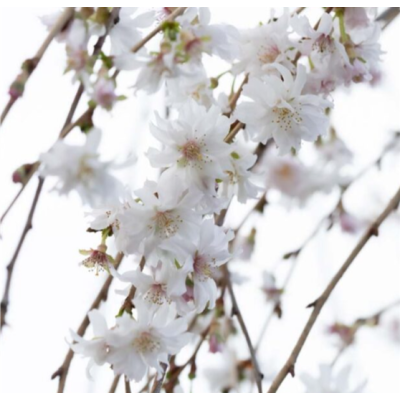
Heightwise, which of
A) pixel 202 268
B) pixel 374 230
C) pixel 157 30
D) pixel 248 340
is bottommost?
pixel 248 340

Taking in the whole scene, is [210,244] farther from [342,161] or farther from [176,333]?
[342,161]

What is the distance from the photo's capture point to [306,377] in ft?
3.95

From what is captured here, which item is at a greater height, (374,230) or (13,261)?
(374,230)

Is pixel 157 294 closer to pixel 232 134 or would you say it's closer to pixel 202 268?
pixel 202 268

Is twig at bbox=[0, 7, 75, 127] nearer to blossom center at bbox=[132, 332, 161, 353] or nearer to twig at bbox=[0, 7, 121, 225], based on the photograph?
twig at bbox=[0, 7, 121, 225]

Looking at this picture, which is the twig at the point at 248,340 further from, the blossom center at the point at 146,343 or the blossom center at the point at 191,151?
the blossom center at the point at 191,151

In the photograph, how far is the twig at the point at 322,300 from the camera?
0.86 m

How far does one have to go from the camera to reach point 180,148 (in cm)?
69

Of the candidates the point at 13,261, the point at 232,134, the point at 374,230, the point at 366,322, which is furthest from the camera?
the point at 366,322

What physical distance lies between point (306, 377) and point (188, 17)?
772 millimetres

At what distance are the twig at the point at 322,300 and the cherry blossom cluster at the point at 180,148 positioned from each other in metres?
0.21

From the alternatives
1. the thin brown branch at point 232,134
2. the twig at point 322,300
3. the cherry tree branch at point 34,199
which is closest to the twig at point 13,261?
the cherry tree branch at point 34,199

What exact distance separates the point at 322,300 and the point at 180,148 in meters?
0.40

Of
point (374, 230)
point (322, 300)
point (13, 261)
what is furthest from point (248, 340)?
point (13, 261)
